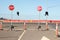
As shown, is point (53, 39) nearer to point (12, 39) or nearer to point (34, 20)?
point (12, 39)

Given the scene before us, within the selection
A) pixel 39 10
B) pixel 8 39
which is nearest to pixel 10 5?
pixel 39 10

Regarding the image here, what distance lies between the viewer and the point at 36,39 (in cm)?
1791

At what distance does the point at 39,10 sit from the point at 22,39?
10.0 m

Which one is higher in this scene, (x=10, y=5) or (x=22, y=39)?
(x=10, y=5)

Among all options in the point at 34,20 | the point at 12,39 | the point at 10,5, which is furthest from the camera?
the point at 34,20

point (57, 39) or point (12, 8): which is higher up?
point (12, 8)

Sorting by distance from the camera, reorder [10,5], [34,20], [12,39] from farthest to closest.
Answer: [34,20]
[10,5]
[12,39]

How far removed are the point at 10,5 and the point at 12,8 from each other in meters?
0.41

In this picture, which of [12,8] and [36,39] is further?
[12,8]

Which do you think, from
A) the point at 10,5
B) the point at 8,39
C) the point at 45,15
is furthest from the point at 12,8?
the point at 8,39

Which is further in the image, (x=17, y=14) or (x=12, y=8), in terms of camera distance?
(x=17, y=14)

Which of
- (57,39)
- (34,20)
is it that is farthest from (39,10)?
(57,39)

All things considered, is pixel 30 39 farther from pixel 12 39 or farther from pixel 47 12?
pixel 47 12

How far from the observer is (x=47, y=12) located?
29766 millimetres
